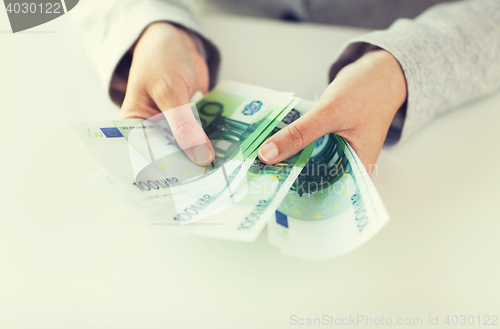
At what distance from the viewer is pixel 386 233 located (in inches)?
18.4

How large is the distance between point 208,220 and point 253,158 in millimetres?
115

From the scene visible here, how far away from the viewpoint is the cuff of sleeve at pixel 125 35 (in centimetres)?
64

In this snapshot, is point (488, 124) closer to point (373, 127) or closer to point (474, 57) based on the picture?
point (474, 57)

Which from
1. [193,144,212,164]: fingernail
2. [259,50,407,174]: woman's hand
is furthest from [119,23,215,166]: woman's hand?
[259,50,407,174]: woman's hand

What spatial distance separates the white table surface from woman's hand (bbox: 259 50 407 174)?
0.10 m

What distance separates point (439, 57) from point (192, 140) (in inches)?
19.2

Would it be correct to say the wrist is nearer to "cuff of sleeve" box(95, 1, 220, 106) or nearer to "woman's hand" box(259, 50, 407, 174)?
"woman's hand" box(259, 50, 407, 174)

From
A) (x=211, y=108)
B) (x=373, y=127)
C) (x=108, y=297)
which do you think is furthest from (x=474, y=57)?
(x=108, y=297)

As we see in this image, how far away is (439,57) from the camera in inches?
22.4

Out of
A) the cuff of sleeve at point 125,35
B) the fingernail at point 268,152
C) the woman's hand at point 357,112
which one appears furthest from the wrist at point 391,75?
the cuff of sleeve at point 125,35

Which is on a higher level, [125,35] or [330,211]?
[125,35]

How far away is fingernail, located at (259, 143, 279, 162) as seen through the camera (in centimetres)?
42

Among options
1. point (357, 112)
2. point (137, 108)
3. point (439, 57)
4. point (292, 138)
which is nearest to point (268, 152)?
point (292, 138)

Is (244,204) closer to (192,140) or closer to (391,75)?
(192,140)
